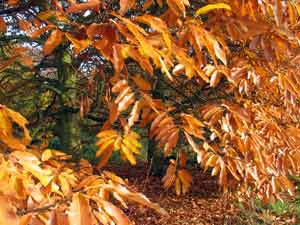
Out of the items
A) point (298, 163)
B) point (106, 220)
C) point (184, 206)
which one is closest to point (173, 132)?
point (106, 220)

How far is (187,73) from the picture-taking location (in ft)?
4.99

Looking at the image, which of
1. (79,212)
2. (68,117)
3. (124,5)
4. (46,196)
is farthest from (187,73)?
(68,117)

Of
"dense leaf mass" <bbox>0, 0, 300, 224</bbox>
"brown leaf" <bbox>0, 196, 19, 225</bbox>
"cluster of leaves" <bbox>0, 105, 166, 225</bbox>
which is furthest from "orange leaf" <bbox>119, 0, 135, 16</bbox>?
"brown leaf" <bbox>0, 196, 19, 225</bbox>

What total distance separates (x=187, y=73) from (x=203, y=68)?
81 cm

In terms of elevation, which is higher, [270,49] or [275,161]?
[270,49]

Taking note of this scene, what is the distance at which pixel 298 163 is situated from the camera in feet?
9.12

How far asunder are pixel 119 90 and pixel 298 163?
158cm

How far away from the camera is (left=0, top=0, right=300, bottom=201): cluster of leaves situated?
140 centimetres

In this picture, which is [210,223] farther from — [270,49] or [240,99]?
[270,49]

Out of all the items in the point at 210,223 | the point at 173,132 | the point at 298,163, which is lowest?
the point at 210,223

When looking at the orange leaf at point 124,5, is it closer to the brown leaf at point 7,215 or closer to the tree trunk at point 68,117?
the brown leaf at point 7,215

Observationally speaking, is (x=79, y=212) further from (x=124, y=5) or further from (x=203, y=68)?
(x=203, y=68)

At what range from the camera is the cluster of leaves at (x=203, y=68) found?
1404 millimetres

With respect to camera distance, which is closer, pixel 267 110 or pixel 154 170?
pixel 267 110
